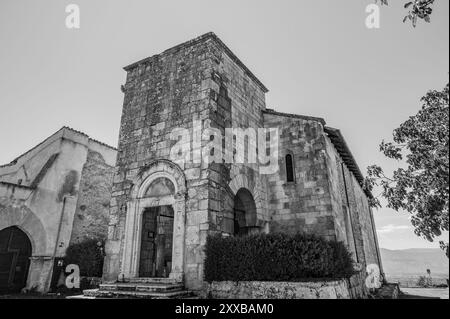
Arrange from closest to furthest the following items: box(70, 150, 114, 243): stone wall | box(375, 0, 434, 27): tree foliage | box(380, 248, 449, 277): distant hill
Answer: box(375, 0, 434, 27): tree foliage
box(70, 150, 114, 243): stone wall
box(380, 248, 449, 277): distant hill

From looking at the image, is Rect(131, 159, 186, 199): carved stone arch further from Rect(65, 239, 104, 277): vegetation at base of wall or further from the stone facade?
the stone facade

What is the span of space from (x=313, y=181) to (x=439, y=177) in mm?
6088

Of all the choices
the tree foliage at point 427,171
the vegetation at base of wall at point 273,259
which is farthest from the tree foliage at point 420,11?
the vegetation at base of wall at point 273,259

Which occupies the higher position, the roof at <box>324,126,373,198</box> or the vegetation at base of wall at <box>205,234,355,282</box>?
the roof at <box>324,126,373,198</box>

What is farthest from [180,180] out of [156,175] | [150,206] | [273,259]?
[273,259]

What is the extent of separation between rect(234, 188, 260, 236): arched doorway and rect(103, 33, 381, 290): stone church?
32 mm

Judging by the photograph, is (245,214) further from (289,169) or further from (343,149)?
(343,149)

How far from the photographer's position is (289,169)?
10391mm

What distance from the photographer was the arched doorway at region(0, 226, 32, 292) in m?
11.1

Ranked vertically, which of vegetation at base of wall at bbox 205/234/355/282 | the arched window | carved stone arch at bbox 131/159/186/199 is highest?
the arched window

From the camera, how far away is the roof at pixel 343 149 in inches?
443

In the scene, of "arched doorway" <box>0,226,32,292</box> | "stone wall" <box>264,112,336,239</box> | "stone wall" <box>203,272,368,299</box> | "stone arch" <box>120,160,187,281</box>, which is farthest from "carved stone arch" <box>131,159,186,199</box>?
"arched doorway" <box>0,226,32,292</box>
